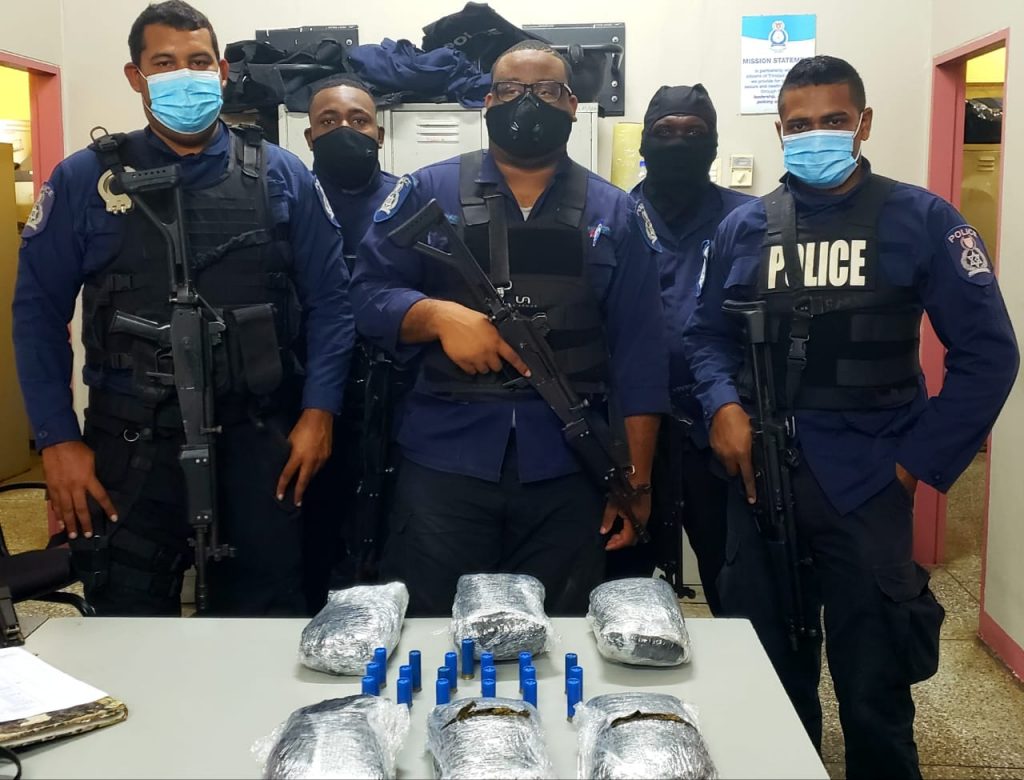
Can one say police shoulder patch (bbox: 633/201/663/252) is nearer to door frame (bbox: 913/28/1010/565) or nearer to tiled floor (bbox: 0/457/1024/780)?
tiled floor (bbox: 0/457/1024/780)

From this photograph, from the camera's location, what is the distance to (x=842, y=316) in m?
1.89

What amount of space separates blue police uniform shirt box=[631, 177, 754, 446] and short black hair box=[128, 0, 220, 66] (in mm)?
1191

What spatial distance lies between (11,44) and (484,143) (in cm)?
183

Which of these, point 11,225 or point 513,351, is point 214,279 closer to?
point 513,351

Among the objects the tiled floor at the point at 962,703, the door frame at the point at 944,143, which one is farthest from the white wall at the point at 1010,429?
the door frame at the point at 944,143

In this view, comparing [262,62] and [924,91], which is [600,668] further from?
[924,91]

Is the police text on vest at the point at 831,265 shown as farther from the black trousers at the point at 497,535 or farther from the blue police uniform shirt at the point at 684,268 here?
the black trousers at the point at 497,535

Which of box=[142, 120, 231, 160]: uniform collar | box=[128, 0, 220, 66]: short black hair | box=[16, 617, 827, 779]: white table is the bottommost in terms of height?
box=[16, 617, 827, 779]: white table

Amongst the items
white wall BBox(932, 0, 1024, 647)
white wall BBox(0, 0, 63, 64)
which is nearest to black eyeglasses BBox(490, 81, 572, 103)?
white wall BBox(932, 0, 1024, 647)

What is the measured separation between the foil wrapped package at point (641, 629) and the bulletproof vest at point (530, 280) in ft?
2.03

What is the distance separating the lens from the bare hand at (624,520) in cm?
195

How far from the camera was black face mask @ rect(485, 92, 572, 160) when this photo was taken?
6.17ft

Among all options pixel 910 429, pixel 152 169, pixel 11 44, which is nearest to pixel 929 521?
pixel 910 429

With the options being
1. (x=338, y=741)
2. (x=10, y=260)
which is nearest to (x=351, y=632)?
(x=338, y=741)
